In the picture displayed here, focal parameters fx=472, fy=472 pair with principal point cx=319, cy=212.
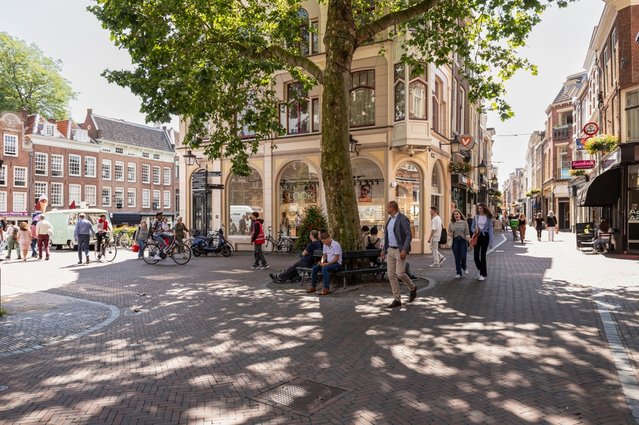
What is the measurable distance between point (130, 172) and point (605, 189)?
4881cm

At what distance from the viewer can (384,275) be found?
11656 mm

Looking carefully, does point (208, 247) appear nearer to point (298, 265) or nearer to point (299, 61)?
point (298, 265)

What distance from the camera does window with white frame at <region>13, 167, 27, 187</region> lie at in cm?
4350

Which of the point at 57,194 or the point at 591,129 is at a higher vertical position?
the point at 591,129

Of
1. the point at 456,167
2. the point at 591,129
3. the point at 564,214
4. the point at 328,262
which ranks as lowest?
the point at 328,262

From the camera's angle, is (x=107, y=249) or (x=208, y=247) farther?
(x=208, y=247)

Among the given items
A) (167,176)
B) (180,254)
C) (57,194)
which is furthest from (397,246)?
(167,176)

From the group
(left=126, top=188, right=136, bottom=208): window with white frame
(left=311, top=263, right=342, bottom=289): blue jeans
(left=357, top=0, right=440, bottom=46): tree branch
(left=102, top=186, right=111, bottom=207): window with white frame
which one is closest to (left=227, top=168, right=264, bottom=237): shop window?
(left=357, top=0, right=440, bottom=46): tree branch

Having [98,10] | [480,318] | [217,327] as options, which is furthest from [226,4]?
[480,318]

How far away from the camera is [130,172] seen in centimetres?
5447

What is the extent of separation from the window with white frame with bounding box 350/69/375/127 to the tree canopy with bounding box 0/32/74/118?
35875 millimetres

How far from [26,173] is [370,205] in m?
38.7

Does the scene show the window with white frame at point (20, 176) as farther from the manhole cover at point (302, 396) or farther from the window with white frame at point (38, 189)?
the manhole cover at point (302, 396)

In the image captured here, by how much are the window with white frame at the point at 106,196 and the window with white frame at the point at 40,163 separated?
6514mm
